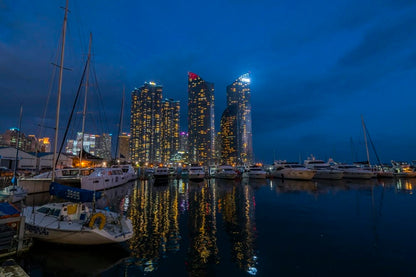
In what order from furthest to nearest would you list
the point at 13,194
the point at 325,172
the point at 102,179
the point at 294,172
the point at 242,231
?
the point at 325,172, the point at 294,172, the point at 102,179, the point at 13,194, the point at 242,231

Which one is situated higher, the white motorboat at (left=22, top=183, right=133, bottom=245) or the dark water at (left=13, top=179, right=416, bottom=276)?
the white motorboat at (left=22, top=183, right=133, bottom=245)

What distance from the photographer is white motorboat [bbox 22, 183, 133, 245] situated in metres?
10.0

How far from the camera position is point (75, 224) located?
1062cm

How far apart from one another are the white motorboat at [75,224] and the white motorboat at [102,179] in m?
16.6

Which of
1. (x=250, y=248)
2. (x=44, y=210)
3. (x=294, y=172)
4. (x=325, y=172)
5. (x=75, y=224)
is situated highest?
(x=294, y=172)

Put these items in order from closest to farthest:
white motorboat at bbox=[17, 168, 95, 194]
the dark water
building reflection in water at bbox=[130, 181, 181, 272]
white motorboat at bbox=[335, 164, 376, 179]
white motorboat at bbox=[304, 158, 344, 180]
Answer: the dark water → building reflection in water at bbox=[130, 181, 181, 272] → white motorboat at bbox=[17, 168, 95, 194] → white motorboat at bbox=[335, 164, 376, 179] → white motorboat at bbox=[304, 158, 344, 180]

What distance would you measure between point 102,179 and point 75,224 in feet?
75.1

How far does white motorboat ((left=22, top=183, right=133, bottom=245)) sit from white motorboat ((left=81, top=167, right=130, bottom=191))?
1662 centimetres

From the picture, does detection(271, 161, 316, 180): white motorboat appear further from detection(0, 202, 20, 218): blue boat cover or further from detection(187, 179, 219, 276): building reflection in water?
detection(0, 202, 20, 218): blue boat cover

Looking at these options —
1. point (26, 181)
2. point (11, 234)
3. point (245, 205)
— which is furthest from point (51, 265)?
point (26, 181)

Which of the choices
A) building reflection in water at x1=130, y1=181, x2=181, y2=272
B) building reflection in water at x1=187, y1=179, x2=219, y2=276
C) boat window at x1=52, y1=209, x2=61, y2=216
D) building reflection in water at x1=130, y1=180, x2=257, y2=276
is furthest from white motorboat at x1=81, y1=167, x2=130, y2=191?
A: building reflection in water at x1=187, y1=179, x2=219, y2=276

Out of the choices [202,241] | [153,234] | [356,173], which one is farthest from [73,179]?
[356,173]

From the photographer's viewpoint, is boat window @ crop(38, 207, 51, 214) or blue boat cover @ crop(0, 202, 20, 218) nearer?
blue boat cover @ crop(0, 202, 20, 218)

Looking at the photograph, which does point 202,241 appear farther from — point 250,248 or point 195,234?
point 250,248
